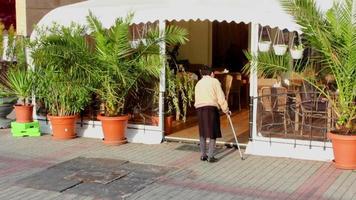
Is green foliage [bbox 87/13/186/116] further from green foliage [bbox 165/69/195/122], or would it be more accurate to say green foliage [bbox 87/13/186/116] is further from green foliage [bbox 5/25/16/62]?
green foliage [bbox 5/25/16/62]

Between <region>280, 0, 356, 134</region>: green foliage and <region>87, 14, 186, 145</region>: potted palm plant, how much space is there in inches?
100

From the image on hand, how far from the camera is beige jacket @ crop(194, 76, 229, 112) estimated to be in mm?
8906

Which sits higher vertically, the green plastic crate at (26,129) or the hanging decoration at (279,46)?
the hanging decoration at (279,46)

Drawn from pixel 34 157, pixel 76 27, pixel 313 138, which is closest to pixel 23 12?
pixel 76 27

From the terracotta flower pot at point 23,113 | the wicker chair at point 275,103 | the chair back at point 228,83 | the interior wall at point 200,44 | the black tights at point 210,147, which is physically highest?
the interior wall at point 200,44

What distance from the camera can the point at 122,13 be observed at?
35.0ft

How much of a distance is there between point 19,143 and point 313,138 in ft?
18.4

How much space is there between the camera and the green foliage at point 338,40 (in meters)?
8.34

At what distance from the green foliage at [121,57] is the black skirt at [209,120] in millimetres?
1816

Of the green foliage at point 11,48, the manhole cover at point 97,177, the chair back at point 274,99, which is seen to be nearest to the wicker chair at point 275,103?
the chair back at point 274,99

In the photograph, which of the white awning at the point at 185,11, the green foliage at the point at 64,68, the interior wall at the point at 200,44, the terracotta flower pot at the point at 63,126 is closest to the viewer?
the white awning at the point at 185,11

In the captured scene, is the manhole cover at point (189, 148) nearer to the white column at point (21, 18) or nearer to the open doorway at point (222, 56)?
the open doorway at point (222, 56)

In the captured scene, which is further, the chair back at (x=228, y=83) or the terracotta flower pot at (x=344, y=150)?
the chair back at (x=228, y=83)

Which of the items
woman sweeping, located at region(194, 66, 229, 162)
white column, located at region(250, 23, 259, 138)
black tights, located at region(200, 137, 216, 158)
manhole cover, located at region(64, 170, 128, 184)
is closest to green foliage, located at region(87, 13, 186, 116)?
white column, located at region(250, 23, 259, 138)
